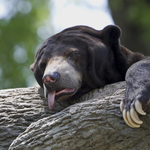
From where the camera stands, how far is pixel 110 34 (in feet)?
14.2

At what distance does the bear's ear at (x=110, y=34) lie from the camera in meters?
4.30

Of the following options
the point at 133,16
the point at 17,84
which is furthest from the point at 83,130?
the point at 17,84

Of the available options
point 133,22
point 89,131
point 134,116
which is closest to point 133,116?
point 134,116

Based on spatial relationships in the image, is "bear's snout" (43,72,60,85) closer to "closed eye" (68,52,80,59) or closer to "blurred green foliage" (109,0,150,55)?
"closed eye" (68,52,80,59)

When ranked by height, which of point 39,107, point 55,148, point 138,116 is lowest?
point 39,107

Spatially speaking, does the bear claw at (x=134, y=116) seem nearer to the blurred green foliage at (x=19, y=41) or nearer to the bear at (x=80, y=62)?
the bear at (x=80, y=62)

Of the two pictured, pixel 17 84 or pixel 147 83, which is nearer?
pixel 147 83

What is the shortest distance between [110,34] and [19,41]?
8257 millimetres

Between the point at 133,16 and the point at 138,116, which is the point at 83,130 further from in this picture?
the point at 133,16

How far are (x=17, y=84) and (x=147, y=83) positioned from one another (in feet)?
29.9

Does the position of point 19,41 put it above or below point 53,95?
below

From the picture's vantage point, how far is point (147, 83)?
2.75 metres

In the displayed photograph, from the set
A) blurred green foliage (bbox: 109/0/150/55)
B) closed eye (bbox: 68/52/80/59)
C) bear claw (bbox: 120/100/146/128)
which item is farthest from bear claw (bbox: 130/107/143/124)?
blurred green foliage (bbox: 109/0/150/55)

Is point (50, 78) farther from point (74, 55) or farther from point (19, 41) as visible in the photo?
point (19, 41)
